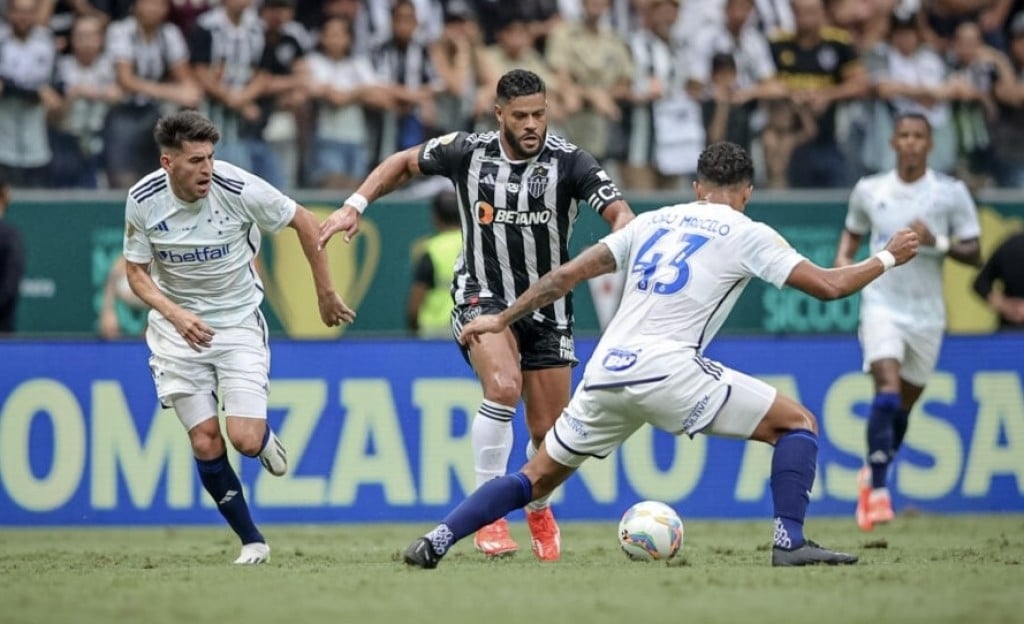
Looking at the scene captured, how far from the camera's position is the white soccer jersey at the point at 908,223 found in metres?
13.9

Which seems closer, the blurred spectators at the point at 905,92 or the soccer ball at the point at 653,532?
the soccer ball at the point at 653,532

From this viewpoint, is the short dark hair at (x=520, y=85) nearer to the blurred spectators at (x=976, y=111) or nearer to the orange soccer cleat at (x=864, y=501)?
the orange soccer cleat at (x=864, y=501)

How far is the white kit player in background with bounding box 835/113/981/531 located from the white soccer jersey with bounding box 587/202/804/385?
4.67m

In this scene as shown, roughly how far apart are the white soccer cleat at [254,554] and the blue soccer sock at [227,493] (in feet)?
0.14

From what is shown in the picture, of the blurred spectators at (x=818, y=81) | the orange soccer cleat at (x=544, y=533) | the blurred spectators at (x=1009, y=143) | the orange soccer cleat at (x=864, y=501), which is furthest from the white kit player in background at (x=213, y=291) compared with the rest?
the blurred spectators at (x=1009, y=143)

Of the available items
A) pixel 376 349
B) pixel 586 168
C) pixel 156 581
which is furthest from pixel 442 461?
pixel 156 581

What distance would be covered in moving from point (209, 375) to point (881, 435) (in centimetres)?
553

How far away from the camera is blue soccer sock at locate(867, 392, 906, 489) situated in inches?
533

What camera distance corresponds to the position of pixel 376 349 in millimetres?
14789

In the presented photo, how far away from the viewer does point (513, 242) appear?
10641 mm

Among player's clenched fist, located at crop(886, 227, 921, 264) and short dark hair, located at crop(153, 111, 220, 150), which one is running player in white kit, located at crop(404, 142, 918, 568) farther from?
short dark hair, located at crop(153, 111, 220, 150)

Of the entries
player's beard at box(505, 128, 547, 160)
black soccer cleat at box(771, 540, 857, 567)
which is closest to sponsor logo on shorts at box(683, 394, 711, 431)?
black soccer cleat at box(771, 540, 857, 567)

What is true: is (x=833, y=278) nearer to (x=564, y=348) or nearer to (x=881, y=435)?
(x=564, y=348)

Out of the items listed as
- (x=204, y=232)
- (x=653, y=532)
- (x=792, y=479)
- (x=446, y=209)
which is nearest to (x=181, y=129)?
(x=204, y=232)
